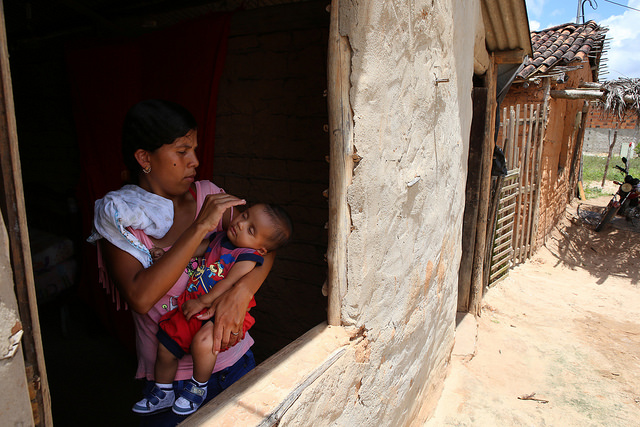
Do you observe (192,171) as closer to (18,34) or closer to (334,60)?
(334,60)

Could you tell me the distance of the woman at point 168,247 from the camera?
1289mm

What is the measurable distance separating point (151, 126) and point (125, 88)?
170 centimetres

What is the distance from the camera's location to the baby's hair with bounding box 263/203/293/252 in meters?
1.61

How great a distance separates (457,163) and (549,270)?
16.9 ft

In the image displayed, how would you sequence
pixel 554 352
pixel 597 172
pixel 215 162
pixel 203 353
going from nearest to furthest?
1. pixel 203 353
2. pixel 215 162
3. pixel 554 352
4. pixel 597 172

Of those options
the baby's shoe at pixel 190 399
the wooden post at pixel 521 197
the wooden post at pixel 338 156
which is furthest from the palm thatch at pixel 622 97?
the baby's shoe at pixel 190 399

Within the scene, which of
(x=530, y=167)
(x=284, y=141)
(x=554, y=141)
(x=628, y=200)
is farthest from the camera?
(x=628, y=200)

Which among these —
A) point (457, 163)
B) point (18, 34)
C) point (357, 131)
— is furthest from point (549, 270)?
point (18, 34)

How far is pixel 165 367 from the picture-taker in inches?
58.7

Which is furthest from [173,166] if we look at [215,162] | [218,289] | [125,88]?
[125,88]

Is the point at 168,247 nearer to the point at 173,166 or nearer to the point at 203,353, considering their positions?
the point at 173,166

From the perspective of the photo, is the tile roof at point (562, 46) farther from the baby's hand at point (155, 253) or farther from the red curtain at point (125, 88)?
the baby's hand at point (155, 253)

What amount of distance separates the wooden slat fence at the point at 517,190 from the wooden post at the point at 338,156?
169 inches

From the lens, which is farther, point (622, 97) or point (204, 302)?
point (622, 97)
